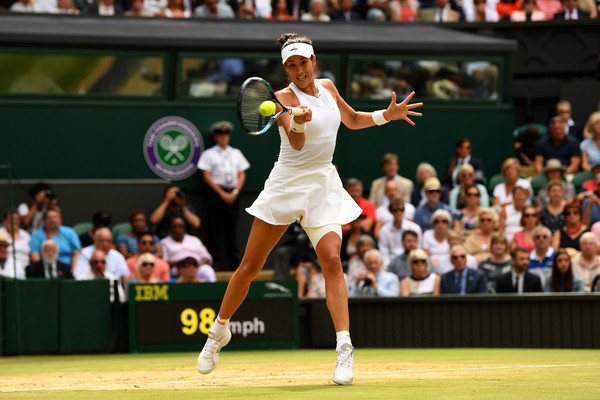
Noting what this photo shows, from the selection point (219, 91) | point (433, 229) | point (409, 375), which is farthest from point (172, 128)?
point (409, 375)

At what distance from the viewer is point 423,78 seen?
15.5 metres

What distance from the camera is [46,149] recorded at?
14.8 meters

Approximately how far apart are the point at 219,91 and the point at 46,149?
251 centimetres

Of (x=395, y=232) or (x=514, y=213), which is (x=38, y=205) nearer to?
(x=395, y=232)

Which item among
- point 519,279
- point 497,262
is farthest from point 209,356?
point 497,262

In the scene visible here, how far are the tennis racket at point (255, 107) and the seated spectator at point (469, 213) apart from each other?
22.6 ft

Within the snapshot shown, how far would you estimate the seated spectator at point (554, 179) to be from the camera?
13000 mm

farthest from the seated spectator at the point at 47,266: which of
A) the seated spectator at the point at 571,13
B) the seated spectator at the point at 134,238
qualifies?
the seated spectator at the point at 571,13

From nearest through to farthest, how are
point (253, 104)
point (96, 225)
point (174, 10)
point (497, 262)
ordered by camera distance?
point (253, 104), point (497, 262), point (96, 225), point (174, 10)

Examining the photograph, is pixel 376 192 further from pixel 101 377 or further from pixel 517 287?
pixel 101 377

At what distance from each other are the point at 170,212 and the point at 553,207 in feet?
15.6

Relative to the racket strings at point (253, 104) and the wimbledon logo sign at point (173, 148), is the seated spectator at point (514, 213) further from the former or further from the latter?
the racket strings at point (253, 104)

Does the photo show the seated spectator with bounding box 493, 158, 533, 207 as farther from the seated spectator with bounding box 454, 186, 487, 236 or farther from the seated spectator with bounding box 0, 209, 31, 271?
the seated spectator with bounding box 0, 209, 31, 271

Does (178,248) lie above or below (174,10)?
below
